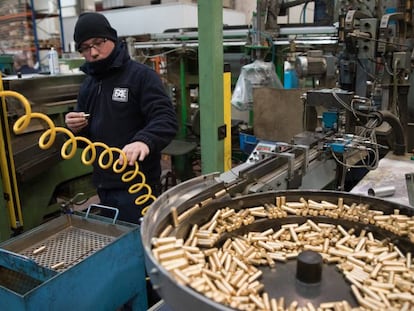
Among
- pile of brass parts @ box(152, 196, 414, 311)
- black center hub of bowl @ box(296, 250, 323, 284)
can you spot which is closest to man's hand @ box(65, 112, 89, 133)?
pile of brass parts @ box(152, 196, 414, 311)

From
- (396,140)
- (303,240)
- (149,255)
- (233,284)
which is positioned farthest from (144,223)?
(396,140)

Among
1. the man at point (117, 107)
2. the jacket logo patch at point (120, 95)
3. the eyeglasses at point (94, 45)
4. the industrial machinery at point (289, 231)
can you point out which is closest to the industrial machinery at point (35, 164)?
the man at point (117, 107)

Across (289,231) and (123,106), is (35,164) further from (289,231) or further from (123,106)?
(289,231)

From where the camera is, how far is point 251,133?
107 inches

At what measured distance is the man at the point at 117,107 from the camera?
5.01 ft

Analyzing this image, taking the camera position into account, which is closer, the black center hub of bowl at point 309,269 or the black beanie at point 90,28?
the black center hub of bowl at point 309,269

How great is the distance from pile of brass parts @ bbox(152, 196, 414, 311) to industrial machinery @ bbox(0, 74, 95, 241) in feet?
3.61

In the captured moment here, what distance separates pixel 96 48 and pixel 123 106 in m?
0.25

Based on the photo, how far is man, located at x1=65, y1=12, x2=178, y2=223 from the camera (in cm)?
153

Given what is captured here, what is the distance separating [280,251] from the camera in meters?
0.89

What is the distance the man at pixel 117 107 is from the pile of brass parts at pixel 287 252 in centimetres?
64

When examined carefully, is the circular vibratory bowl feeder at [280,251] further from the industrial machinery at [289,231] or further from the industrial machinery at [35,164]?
the industrial machinery at [35,164]

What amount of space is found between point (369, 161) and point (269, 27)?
1517 millimetres

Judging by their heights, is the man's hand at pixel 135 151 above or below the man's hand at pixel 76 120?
below
